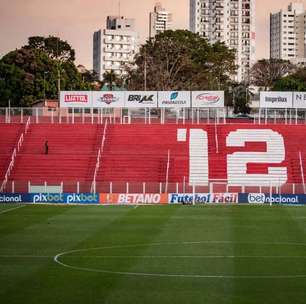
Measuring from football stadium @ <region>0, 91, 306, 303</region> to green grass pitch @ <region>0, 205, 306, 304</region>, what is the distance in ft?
0.19

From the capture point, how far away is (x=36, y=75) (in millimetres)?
136000

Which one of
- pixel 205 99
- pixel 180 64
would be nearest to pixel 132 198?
pixel 205 99

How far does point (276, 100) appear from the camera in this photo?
83.1m

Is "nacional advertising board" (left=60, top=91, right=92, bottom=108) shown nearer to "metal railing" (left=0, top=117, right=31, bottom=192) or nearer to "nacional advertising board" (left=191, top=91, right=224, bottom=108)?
"metal railing" (left=0, top=117, right=31, bottom=192)

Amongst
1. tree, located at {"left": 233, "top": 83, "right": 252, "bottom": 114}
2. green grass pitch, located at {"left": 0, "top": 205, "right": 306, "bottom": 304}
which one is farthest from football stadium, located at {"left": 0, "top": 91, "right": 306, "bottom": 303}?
tree, located at {"left": 233, "top": 83, "right": 252, "bottom": 114}

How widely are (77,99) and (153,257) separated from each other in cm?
5244

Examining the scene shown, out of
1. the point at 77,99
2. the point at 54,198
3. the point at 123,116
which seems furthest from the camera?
the point at 123,116

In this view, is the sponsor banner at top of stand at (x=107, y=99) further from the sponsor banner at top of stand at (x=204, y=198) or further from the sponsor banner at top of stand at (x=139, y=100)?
the sponsor banner at top of stand at (x=204, y=198)

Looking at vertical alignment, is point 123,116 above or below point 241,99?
below

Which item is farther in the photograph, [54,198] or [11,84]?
[11,84]

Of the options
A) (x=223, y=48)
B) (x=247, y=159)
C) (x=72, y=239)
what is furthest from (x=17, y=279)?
(x=223, y=48)

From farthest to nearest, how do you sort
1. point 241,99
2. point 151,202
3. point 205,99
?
point 241,99 → point 205,99 → point 151,202

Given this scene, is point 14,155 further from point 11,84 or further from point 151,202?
point 11,84

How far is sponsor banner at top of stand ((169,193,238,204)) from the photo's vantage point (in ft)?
198
